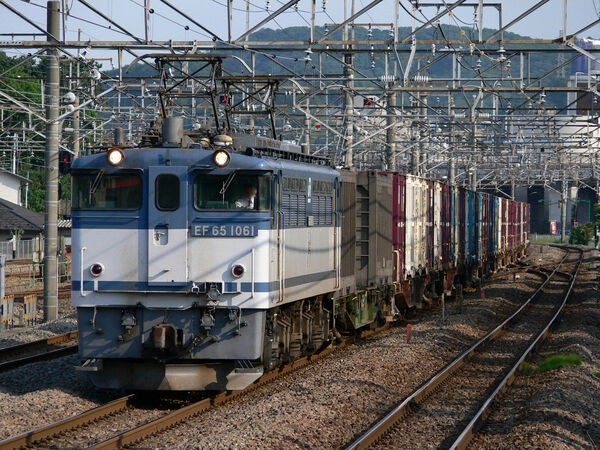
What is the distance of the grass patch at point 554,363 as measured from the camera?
50.1ft

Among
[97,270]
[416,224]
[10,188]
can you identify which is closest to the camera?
[97,270]

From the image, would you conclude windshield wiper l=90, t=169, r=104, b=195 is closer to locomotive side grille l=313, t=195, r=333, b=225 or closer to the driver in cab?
the driver in cab

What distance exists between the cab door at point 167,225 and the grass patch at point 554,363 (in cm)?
700

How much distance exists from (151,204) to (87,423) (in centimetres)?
284

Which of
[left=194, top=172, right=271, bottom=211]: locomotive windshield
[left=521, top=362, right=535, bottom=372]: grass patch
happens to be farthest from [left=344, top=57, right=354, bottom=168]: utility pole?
[left=194, top=172, right=271, bottom=211]: locomotive windshield

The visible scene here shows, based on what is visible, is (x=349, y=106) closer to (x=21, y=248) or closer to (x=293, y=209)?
(x=293, y=209)

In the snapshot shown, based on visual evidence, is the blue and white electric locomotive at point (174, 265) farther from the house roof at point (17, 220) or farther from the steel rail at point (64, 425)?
the house roof at point (17, 220)

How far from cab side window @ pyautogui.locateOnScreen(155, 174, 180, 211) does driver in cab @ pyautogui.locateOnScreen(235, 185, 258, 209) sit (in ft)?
2.62

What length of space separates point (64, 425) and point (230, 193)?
3.52 meters

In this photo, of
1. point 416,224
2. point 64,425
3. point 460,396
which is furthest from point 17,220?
point 64,425

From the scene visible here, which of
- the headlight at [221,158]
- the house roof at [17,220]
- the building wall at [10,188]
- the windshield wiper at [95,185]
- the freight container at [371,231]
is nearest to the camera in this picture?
the headlight at [221,158]

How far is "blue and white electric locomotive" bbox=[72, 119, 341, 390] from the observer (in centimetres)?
1138

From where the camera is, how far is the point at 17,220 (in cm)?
4028

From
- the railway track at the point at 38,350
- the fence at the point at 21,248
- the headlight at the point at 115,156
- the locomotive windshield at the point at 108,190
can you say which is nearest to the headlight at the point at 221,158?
the locomotive windshield at the point at 108,190
